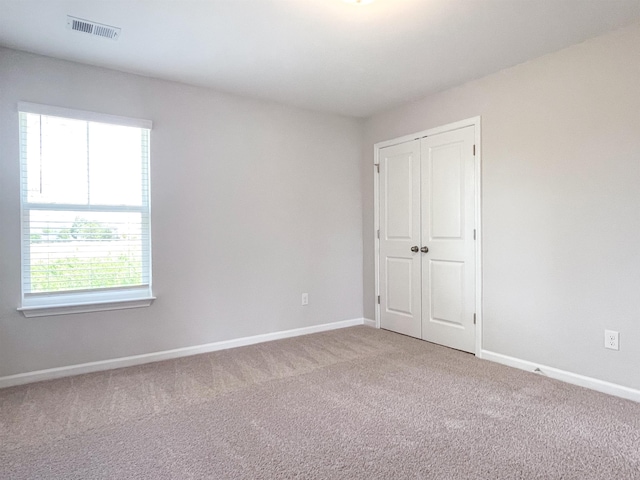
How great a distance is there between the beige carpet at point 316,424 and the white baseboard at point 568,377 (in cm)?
9

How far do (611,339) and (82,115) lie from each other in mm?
4202

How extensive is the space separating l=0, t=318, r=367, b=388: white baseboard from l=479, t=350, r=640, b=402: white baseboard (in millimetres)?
A: 1786

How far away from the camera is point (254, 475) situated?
5.80ft

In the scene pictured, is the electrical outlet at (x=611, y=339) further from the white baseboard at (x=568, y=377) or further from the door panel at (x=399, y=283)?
the door panel at (x=399, y=283)

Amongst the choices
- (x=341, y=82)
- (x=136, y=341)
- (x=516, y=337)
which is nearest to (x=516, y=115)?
(x=341, y=82)

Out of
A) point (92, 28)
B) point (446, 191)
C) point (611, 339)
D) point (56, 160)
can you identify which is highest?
point (92, 28)

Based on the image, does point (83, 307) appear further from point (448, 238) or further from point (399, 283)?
point (448, 238)

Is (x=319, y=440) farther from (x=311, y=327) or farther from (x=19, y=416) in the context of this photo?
(x=311, y=327)

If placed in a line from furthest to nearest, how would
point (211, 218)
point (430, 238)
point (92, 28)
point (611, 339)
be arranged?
1. point (430, 238)
2. point (211, 218)
3. point (611, 339)
4. point (92, 28)

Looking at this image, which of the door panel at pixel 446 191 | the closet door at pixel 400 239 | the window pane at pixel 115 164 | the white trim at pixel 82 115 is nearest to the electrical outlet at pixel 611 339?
the door panel at pixel 446 191

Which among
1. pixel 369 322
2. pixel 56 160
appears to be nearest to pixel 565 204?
pixel 369 322

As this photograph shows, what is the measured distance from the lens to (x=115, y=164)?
3225 mm

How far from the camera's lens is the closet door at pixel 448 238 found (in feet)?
11.6

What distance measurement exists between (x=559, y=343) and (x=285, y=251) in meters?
2.55
